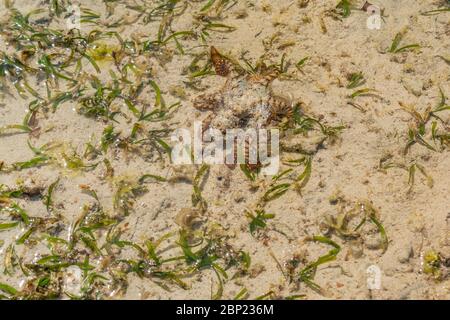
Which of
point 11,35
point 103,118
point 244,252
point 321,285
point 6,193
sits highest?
point 11,35

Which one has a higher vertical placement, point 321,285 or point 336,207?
point 336,207

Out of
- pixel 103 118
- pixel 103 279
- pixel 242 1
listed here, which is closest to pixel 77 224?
pixel 103 279

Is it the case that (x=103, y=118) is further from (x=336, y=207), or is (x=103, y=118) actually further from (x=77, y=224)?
(x=336, y=207)

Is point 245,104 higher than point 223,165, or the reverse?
point 245,104

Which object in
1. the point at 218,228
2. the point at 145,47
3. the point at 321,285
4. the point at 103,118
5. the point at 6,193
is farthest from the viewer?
the point at 145,47

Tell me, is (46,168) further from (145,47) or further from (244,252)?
(244,252)

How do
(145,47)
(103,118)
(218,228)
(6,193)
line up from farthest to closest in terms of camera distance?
(145,47), (103,118), (6,193), (218,228)

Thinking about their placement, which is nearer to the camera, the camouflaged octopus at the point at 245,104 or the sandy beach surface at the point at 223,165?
the sandy beach surface at the point at 223,165

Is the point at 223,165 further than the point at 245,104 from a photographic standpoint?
No

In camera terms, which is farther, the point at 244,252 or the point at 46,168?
the point at 46,168

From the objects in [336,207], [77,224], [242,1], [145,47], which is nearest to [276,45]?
[242,1]

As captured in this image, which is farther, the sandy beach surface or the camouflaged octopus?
the camouflaged octopus
